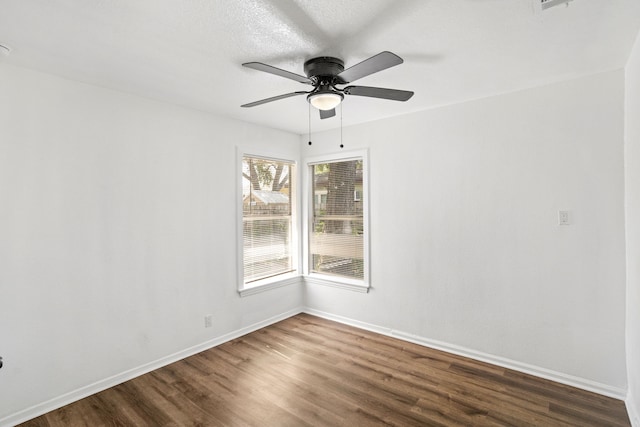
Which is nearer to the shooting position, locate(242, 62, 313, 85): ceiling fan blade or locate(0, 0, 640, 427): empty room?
locate(242, 62, 313, 85): ceiling fan blade

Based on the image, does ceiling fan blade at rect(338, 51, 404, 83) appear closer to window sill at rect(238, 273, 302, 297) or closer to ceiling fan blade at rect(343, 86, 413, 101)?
ceiling fan blade at rect(343, 86, 413, 101)

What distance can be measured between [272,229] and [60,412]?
264 centimetres

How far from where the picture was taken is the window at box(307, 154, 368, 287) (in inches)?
161

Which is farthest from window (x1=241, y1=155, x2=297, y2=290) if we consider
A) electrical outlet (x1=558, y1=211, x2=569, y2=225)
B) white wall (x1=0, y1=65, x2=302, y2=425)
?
electrical outlet (x1=558, y1=211, x2=569, y2=225)

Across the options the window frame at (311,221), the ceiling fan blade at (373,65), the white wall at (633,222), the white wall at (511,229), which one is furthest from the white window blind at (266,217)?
the white wall at (633,222)

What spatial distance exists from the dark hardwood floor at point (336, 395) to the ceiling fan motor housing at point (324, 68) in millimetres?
2417

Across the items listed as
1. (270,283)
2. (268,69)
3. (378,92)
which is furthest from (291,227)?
(268,69)

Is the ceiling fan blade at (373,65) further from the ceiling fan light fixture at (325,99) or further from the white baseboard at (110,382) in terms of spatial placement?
the white baseboard at (110,382)

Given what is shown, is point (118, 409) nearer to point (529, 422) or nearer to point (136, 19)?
point (136, 19)

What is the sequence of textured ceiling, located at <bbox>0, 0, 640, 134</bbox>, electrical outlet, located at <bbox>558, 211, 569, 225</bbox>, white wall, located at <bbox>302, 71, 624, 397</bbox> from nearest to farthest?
textured ceiling, located at <bbox>0, 0, 640, 134</bbox> → white wall, located at <bbox>302, 71, 624, 397</bbox> → electrical outlet, located at <bbox>558, 211, 569, 225</bbox>

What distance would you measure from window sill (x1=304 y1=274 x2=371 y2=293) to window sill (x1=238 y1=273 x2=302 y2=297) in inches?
7.5

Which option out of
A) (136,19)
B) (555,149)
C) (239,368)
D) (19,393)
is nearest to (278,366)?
(239,368)

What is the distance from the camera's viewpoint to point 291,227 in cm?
457

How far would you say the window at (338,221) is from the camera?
4086 mm
